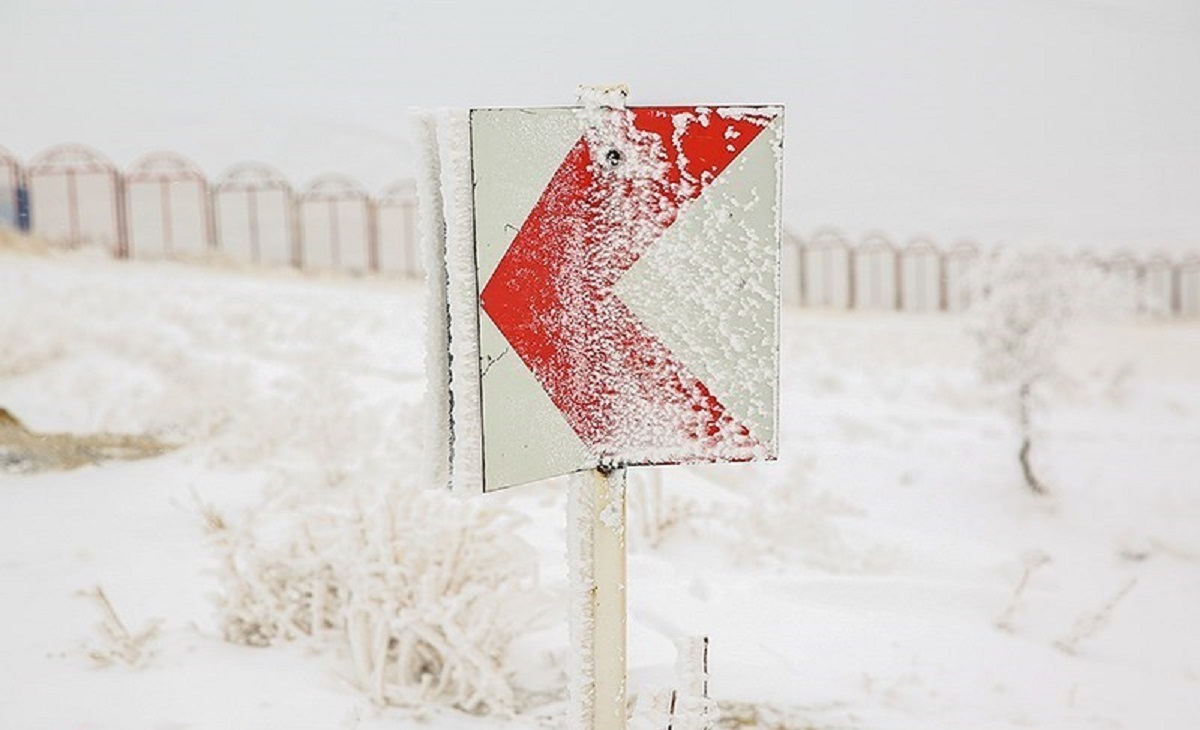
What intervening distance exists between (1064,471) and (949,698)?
324 centimetres

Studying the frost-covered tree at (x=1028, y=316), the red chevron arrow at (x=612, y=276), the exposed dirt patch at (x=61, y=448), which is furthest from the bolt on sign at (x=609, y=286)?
the frost-covered tree at (x=1028, y=316)

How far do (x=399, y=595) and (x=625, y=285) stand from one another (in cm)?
81

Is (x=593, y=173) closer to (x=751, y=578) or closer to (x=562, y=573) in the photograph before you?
(x=562, y=573)

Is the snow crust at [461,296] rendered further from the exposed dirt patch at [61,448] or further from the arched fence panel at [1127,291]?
the arched fence panel at [1127,291]

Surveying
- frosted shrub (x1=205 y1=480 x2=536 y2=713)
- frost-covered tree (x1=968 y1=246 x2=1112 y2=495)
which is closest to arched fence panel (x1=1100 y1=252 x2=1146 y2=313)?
frost-covered tree (x1=968 y1=246 x2=1112 y2=495)

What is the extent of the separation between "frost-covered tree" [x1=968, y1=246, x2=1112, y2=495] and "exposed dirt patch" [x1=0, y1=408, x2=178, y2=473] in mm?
3720

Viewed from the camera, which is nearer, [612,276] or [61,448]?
[612,276]

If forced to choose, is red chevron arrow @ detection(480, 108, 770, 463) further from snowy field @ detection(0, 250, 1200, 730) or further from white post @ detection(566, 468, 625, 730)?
snowy field @ detection(0, 250, 1200, 730)

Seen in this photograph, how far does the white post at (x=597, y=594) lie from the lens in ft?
3.52

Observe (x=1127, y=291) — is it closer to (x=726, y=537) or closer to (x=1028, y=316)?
(x=1028, y=316)

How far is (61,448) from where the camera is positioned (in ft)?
10.4

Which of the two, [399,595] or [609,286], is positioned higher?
[609,286]

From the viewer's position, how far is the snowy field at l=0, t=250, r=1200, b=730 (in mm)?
1682

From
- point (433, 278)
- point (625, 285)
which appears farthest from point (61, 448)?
point (625, 285)
